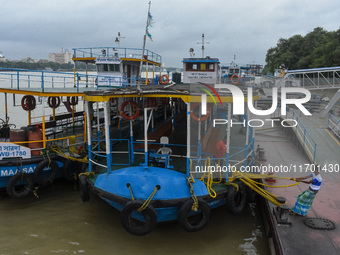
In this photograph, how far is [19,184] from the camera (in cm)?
935

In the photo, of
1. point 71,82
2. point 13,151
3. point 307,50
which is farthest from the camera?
point 307,50

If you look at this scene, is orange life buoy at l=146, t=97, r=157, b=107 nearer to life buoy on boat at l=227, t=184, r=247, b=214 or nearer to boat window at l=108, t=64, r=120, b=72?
life buoy on boat at l=227, t=184, r=247, b=214

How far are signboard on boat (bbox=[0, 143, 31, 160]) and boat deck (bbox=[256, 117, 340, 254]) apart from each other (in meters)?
7.69

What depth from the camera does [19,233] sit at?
835 cm

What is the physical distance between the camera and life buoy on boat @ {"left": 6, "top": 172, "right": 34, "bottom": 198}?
9023mm

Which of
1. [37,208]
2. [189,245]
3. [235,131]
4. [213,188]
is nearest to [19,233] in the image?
[37,208]

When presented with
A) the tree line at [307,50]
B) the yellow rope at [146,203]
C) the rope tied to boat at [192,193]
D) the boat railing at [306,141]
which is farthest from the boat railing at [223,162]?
the tree line at [307,50]

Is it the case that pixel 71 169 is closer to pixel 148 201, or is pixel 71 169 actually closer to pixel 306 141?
pixel 148 201

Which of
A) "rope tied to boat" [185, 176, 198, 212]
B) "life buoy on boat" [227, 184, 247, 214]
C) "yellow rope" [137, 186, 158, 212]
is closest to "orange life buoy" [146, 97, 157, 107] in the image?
"rope tied to boat" [185, 176, 198, 212]

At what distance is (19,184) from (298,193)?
8.77 meters

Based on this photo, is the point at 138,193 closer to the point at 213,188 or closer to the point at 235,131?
the point at 213,188

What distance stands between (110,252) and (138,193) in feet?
5.91

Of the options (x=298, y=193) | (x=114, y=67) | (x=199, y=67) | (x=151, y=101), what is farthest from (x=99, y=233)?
(x=199, y=67)

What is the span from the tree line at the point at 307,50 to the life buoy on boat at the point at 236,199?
3203cm
